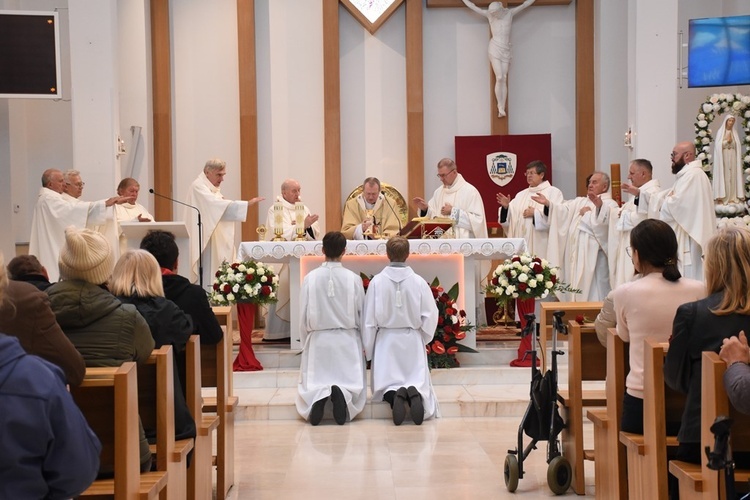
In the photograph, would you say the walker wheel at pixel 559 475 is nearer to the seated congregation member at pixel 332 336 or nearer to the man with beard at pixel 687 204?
the seated congregation member at pixel 332 336

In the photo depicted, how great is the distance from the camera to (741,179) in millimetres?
10539

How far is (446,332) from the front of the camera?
8.84 metres

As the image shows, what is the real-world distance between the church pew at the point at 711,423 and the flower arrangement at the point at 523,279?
5281 millimetres

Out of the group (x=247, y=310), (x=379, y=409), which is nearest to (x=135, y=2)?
(x=247, y=310)

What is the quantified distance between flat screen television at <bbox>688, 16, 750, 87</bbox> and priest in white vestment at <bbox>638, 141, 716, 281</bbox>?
146cm

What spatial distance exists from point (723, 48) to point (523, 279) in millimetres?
3837

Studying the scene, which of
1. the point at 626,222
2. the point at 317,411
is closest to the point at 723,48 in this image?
the point at 626,222

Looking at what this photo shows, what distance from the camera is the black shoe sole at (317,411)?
301 inches

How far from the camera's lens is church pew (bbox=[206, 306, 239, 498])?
5512 mm

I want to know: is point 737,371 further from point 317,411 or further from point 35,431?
point 317,411

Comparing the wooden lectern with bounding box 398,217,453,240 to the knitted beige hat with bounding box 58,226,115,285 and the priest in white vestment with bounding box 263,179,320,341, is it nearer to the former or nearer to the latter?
the priest in white vestment with bounding box 263,179,320,341

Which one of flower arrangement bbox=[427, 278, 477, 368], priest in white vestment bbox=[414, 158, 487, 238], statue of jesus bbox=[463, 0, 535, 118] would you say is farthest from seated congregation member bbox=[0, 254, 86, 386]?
statue of jesus bbox=[463, 0, 535, 118]

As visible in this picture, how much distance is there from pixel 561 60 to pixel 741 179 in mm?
3054

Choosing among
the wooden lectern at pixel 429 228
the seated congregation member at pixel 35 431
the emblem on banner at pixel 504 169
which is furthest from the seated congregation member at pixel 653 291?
the emblem on banner at pixel 504 169
